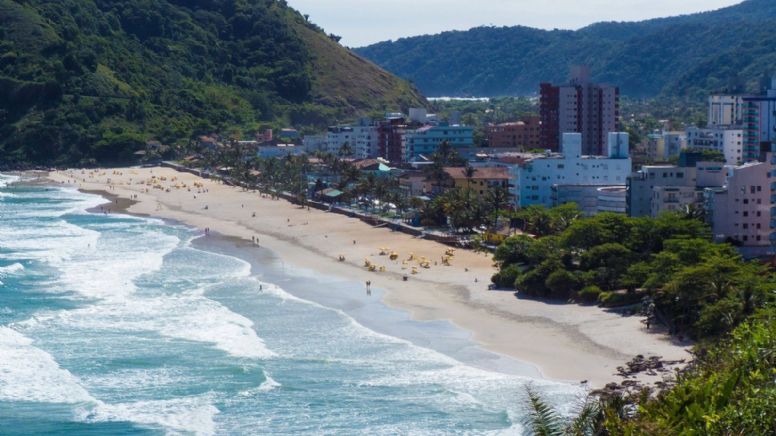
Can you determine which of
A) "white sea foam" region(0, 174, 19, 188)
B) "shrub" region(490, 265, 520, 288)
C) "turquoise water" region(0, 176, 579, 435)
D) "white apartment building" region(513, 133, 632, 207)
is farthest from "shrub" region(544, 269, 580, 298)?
"white sea foam" region(0, 174, 19, 188)

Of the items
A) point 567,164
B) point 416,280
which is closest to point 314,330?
point 416,280

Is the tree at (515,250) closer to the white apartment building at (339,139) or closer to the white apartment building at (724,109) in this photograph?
the white apartment building at (724,109)

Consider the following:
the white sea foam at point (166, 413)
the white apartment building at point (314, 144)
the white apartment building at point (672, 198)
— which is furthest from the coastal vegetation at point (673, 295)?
the white apartment building at point (314, 144)

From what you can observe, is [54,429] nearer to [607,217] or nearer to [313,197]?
[607,217]

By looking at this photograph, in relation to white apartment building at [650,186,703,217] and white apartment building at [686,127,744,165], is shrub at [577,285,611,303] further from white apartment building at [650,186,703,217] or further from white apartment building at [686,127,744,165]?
white apartment building at [686,127,744,165]

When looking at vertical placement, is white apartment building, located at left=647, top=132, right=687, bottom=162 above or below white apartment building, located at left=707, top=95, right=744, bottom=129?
below

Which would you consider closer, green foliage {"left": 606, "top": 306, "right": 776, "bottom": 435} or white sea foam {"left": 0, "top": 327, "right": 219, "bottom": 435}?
green foliage {"left": 606, "top": 306, "right": 776, "bottom": 435}
